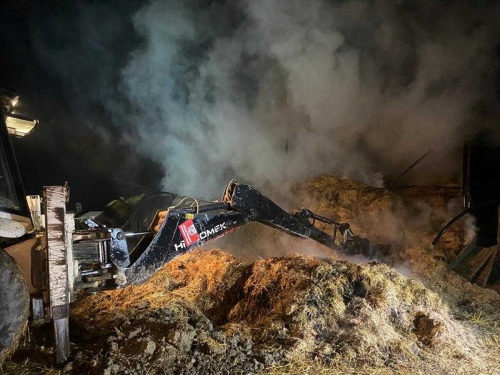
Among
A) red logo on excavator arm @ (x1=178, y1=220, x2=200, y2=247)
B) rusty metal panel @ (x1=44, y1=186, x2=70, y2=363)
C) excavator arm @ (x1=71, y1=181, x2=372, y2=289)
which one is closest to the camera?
rusty metal panel @ (x1=44, y1=186, x2=70, y2=363)

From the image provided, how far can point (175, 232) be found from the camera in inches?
143

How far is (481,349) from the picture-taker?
4246 mm

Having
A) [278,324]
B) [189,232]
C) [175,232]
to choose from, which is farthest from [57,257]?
[278,324]

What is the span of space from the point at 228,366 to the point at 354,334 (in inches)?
61.9

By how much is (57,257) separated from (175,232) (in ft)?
3.69

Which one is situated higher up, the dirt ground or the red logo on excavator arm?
the red logo on excavator arm

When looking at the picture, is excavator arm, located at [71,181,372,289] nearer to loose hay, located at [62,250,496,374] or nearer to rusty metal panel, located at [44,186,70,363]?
rusty metal panel, located at [44,186,70,363]

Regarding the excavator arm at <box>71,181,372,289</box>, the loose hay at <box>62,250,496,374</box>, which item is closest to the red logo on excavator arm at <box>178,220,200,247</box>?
the excavator arm at <box>71,181,372,289</box>

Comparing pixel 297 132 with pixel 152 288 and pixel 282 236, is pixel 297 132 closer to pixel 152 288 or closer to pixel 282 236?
pixel 282 236

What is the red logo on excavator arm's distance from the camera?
369cm

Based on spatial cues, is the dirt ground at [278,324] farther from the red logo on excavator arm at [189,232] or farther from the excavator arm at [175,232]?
the red logo on excavator arm at [189,232]

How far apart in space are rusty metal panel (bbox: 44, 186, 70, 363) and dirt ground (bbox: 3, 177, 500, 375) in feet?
1.69

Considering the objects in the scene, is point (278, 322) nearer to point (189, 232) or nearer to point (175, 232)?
point (189, 232)

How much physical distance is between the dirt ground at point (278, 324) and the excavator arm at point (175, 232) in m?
0.68
